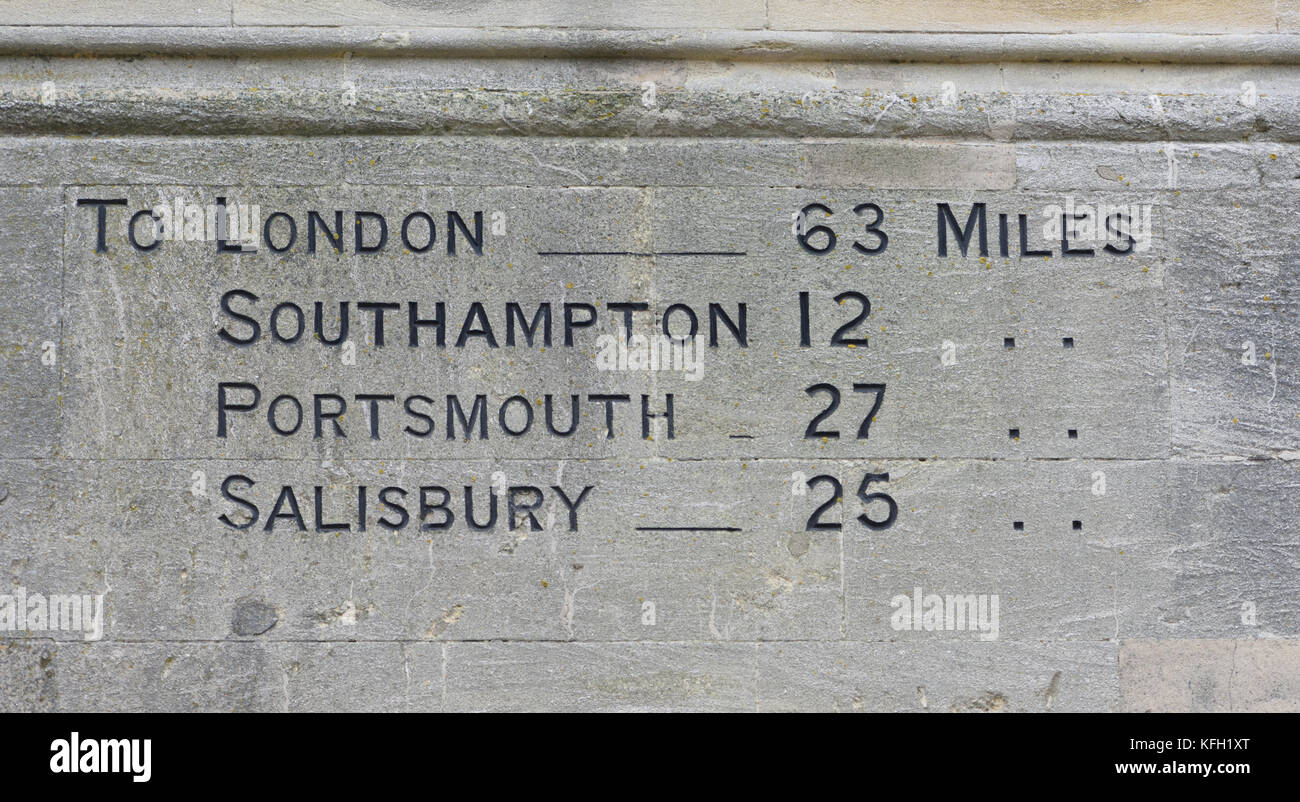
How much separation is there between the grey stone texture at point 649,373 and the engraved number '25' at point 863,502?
13mm

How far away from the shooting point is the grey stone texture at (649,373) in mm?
3393

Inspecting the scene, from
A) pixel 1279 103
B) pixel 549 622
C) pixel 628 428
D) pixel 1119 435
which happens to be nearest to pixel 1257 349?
pixel 1119 435

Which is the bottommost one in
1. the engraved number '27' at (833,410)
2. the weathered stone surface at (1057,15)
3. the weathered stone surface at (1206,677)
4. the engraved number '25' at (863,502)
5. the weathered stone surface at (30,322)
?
the weathered stone surface at (1206,677)

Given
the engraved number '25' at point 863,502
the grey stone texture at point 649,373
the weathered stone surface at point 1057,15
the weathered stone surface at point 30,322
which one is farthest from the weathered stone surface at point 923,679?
the weathered stone surface at point 30,322

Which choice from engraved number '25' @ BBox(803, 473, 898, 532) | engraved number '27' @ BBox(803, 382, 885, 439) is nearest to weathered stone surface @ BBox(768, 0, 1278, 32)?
engraved number '27' @ BBox(803, 382, 885, 439)

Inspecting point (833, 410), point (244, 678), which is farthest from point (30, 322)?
point (833, 410)

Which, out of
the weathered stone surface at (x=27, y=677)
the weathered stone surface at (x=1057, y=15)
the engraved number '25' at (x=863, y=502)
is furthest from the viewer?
the weathered stone surface at (x=1057, y=15)

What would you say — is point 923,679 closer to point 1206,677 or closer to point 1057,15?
point 1206,677

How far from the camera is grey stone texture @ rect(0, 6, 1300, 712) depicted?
3.39 metres

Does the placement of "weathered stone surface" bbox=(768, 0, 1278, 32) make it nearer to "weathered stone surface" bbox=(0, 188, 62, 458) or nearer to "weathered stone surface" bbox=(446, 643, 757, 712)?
"weathered stone surface" bbox=(446, 643, 757, 712)

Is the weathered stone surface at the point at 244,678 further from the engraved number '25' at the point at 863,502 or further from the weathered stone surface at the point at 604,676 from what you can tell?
the engraved number '25' at the point at 863,502

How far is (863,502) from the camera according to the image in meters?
3.46

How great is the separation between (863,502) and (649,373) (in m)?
0.79

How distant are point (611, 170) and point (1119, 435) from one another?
6.02 feet
